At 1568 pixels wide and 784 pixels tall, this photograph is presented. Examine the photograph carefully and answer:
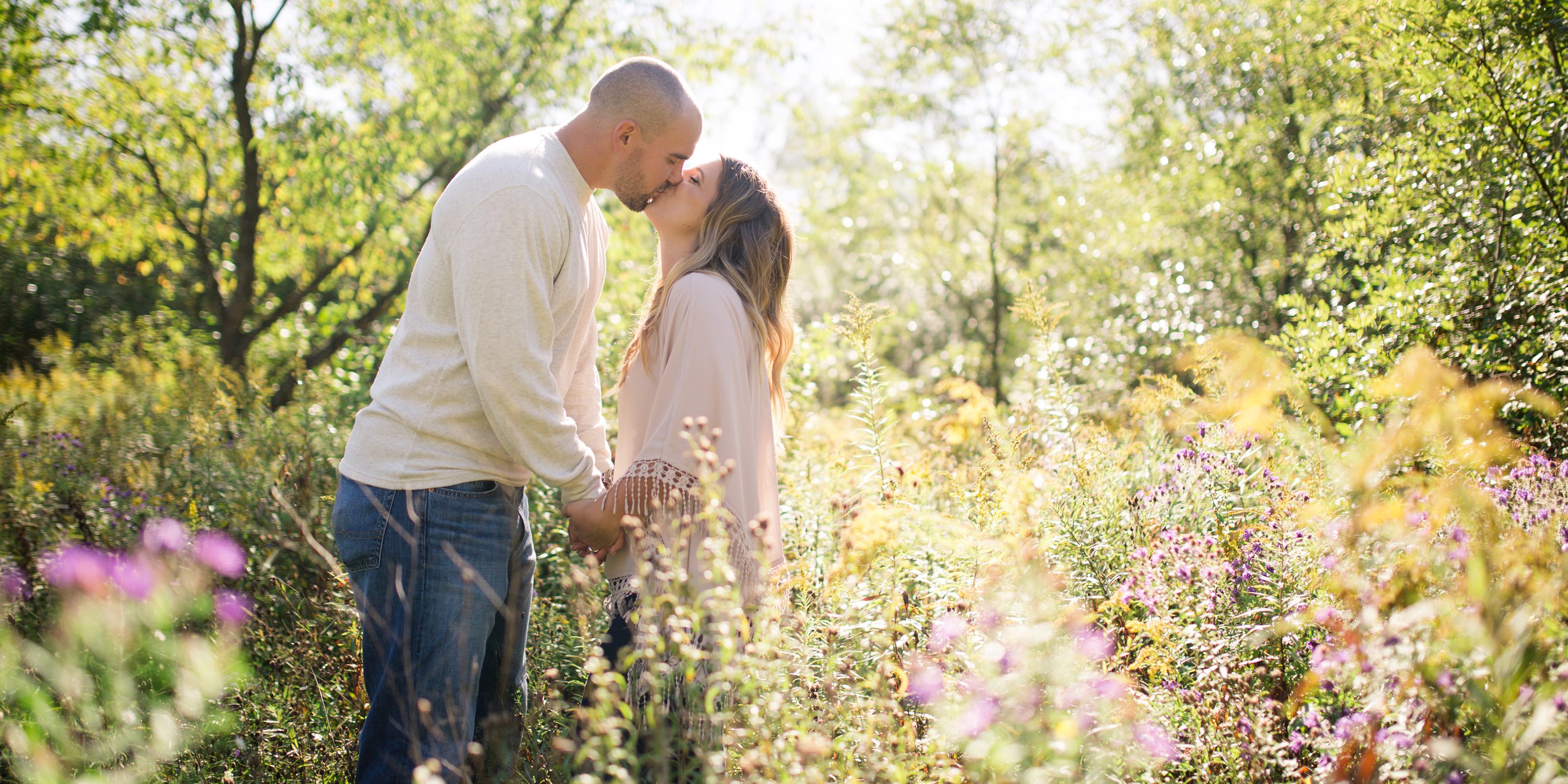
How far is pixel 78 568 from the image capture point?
349cm

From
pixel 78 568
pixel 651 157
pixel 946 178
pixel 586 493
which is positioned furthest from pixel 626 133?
pixel 946 178

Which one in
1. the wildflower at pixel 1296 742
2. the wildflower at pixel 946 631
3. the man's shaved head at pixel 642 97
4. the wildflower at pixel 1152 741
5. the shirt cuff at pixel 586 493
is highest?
the man's shaved head at pixel 642 97

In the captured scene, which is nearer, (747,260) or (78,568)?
(747,260)

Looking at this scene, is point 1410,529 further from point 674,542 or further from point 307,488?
point 307,488

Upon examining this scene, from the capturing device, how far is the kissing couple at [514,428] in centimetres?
186

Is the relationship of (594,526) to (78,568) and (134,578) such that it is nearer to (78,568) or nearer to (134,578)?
(134,578)

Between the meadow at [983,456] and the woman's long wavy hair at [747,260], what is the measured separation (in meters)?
0.30

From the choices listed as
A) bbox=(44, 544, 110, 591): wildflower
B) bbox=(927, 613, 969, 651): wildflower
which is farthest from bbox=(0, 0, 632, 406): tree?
bbox=(927, 613, 969, 651): wildflower

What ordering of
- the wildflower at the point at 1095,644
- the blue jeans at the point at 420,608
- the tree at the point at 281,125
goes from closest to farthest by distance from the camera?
the blue jeans at the point at 420,608 < the wildflower at the point at 1095,644 < the tree at the point at 281,125

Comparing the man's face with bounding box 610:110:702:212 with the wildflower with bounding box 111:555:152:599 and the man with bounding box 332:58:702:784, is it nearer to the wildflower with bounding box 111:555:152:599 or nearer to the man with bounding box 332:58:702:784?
the man with bounding box 332:58:702:784

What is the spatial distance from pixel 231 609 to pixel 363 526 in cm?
188

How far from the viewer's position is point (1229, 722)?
1.89 metres

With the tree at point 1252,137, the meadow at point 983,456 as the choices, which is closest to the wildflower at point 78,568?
the meadow at point 983,456

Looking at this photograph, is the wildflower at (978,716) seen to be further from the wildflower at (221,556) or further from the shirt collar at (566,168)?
the wildflower at (221,556)
